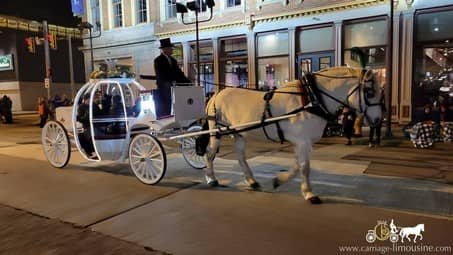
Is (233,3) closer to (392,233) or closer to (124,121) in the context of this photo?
(124,121)

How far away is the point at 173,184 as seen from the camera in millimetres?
6379

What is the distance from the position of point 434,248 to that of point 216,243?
2.21 meters

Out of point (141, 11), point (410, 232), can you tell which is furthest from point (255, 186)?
point (141, 11)

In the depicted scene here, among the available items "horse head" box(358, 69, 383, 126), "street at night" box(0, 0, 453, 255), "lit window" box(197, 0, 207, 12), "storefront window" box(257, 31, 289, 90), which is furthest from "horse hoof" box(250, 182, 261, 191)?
"lit window" box(197, 0, 207, 12)

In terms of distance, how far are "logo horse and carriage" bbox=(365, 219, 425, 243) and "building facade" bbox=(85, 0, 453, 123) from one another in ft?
21.2

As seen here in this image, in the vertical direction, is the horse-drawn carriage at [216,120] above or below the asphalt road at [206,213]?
above

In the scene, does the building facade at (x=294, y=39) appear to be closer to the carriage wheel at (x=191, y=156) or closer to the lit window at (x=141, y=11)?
the lit window at (x=141, y=11)

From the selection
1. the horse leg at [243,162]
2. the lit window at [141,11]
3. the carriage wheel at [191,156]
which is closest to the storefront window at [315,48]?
the carriage wheel at [191,156]

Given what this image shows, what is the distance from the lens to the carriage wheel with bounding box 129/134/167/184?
6219 millimetres

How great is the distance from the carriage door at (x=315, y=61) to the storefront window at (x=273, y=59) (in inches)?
28.1

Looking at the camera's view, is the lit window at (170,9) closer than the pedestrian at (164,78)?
No

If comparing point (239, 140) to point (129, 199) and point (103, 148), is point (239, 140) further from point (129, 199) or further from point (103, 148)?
point (103, 148)

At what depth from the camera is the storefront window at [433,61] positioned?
42.0 ft

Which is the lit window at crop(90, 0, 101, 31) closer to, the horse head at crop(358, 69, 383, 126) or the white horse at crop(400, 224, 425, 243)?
the horse head at crop(358, 69, 383, 126)
